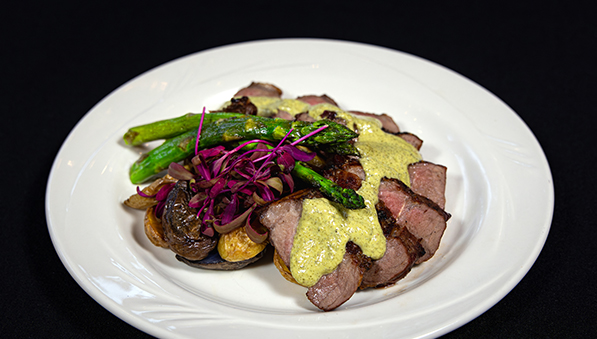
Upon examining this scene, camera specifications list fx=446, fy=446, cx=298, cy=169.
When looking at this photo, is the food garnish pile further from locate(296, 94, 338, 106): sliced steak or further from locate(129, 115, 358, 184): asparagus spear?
locate(296, 94, 338, 106): sliced steak

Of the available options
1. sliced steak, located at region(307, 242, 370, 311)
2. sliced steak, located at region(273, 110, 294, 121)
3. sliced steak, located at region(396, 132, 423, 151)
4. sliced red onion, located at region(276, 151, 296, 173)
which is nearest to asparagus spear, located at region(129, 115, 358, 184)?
sliced red onion, located at region(276, 151, 296, 173)

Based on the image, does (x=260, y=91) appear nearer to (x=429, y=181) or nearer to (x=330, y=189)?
(x=330, y=189)

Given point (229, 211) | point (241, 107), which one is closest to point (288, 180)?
point (229, 211)

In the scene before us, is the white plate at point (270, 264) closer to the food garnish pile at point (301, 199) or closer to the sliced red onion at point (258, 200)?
the food garnish pile at point (301, 199)

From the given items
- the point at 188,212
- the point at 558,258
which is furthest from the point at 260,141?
the point at 558,258

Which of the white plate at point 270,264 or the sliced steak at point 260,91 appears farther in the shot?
the sliced steak at point 260,91

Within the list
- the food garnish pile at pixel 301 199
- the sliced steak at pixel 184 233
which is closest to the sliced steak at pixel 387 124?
the food garnish pile at pixel 301 199
